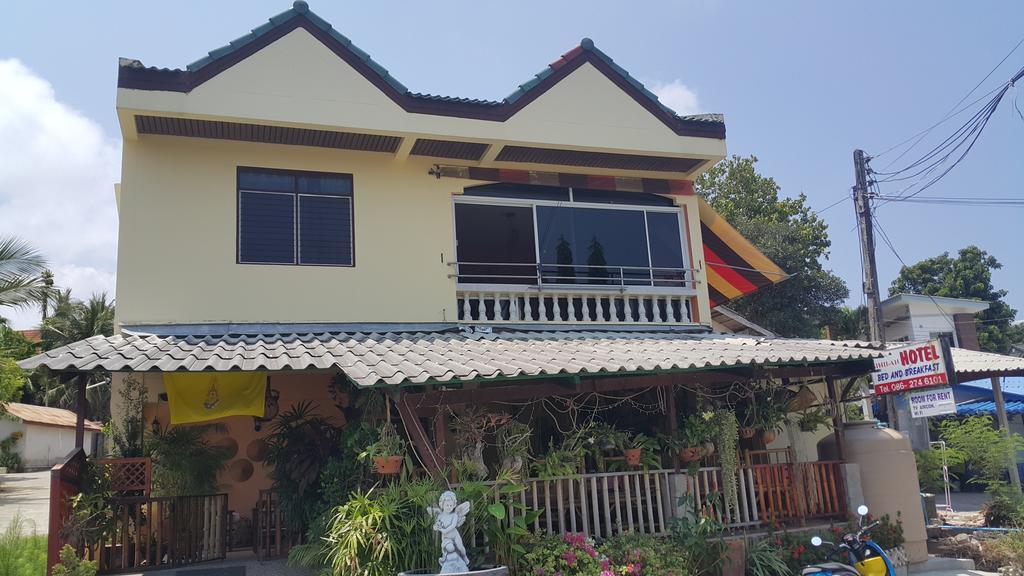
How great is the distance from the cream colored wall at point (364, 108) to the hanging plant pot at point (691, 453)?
510 centimetres

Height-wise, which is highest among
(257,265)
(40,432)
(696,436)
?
(257,265)

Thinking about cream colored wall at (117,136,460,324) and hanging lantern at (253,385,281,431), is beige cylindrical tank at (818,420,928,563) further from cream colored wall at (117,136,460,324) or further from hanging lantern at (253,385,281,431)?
hanging lantern at (253,385,281,431)

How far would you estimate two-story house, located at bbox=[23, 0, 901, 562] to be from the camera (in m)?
9.02

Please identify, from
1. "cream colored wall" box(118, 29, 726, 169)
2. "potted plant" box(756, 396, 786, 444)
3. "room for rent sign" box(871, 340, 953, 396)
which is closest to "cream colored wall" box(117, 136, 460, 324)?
"cream colored wall" box(118, 29, 726, 169)

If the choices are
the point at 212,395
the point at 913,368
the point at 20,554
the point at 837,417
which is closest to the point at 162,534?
the point at 20,554

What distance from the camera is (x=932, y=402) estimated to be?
11.2 m

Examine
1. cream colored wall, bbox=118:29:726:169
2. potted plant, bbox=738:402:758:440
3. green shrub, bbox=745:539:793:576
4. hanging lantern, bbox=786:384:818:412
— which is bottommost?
green shrub, bbox=745:539:793:576

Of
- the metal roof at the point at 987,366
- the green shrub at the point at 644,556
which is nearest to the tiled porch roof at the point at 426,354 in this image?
the green shrub at the point at 644,556

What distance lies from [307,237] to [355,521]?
5024 millimetres

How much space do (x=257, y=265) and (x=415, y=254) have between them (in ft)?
7.53

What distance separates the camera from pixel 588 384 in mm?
9047

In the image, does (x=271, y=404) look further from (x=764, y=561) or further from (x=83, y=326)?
(x=83, y=326)

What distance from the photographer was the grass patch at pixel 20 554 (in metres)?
7.85

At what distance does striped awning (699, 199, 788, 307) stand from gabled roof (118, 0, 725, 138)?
2062 millimetres
